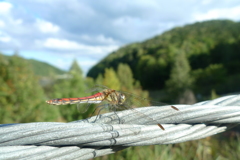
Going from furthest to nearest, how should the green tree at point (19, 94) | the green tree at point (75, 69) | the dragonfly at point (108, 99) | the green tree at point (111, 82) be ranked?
1. the green tree at point (111, 82)
2. the green tree at point (75, 69)
3. the green tree at point (19, 94)
4. the dragonfly at point (108, 99)

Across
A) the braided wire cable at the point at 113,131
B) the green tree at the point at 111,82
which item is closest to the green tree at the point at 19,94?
the braided wire cable at the point at 113,131

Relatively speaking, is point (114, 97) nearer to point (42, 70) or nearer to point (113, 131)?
point (113, 131)

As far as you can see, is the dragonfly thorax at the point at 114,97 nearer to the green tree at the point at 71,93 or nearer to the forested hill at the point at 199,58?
the green tree at the point at 71,93

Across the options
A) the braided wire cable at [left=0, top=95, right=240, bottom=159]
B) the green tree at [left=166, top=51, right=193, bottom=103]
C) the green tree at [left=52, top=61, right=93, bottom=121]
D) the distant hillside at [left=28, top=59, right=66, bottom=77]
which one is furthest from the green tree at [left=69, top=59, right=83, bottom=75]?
the green tree at [left=166, top=51, right=193, bottom=103]

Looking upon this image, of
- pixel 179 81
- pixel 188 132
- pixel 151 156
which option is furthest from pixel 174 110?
pixel 179 81

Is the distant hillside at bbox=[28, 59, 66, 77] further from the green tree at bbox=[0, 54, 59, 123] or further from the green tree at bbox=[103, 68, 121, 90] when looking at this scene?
the green tree at bbox=[103, 68, 121, 90]

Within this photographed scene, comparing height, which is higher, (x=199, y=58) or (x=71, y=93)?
(x=199, y=58)

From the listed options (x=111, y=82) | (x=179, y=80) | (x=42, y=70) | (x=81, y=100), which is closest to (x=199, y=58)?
(x=179, y=80)
